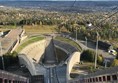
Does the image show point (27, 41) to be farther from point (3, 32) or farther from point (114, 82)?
point (114, 82)

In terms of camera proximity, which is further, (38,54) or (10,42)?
(38,54)

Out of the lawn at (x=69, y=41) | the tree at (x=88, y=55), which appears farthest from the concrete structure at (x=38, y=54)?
the tree at (x=88, y=55)

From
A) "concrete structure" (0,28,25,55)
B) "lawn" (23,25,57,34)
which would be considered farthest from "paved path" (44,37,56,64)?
"lawn" (23,25,57,34)

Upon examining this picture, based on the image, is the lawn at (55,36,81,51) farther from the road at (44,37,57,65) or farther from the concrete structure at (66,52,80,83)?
the concrete structure at (66,52,80,83)

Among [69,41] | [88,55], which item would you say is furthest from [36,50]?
[88,55]

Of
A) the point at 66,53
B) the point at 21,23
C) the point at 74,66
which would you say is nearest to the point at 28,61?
the point at 74,66

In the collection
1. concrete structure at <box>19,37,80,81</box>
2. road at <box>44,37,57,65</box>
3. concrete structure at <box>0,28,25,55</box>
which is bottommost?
road at <box>44,37,57,65</box>

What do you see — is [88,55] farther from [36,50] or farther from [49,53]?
[49,53]

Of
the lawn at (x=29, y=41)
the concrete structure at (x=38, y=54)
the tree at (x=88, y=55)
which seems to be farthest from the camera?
the lawn at (x=29, y=41)

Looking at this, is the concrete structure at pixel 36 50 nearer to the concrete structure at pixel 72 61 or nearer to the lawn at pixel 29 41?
the lawn at pixel 29 41

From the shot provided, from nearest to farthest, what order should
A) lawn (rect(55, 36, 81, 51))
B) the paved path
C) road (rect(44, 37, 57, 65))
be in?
lawn (rect(55, 36, 81, 51))
road (rect(44, 37, 57, 65))
the paved path

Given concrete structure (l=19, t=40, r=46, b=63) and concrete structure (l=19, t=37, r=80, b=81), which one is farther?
concrete structure (l=19, t=40, r=46, b=63)
